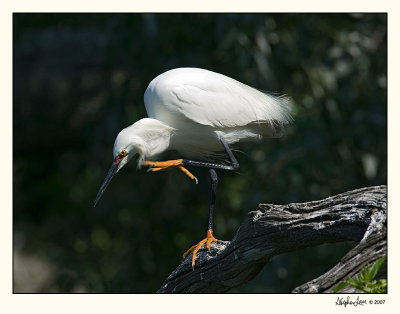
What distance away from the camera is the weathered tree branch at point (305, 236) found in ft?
5.70

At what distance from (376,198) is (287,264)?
5.59 feet

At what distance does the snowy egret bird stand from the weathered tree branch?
0.20 meters

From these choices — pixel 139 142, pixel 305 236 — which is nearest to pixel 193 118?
pixel 139 142

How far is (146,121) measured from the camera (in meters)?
2.41

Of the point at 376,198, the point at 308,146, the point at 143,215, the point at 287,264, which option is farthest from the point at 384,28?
the point at 376,198

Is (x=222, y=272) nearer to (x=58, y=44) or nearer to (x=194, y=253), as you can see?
(x=194, y=253)

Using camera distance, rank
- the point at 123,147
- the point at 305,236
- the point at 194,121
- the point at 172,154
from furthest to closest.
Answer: the point at 172,154 < the point at 194,121 < the point at 123,147 < the point at 305,236

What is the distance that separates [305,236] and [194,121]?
2.37 feet

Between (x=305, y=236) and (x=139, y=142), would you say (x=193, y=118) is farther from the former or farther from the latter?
(x=305, y=236)

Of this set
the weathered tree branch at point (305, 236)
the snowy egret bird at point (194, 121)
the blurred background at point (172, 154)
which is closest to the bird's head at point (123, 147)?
the snowy egret bird at point (194, 121)

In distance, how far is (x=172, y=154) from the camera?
359 centimetres

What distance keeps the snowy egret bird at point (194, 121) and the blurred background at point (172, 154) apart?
725 mm

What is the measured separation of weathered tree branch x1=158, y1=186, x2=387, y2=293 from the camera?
1737mm

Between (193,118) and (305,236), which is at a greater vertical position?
(193,118)
